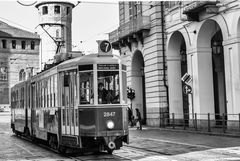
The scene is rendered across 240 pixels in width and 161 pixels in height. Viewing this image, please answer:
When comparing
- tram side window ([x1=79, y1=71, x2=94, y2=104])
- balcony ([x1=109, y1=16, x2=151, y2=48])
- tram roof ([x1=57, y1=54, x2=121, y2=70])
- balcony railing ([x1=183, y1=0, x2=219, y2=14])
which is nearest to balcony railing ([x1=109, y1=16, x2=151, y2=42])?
balcony ([x1=109, y1=16, x2=151, y2=48])

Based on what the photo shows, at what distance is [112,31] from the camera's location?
1337 inches

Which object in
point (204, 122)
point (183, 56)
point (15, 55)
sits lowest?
point (204, 122)

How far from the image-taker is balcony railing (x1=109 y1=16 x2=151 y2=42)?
29.3 meters

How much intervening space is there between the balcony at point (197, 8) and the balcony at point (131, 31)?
512 cm

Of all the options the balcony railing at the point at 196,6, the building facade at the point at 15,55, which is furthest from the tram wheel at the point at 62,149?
the building facade at the point at 15,55

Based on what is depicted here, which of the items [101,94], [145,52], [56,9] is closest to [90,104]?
[101,94]

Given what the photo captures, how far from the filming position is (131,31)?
1201 inches

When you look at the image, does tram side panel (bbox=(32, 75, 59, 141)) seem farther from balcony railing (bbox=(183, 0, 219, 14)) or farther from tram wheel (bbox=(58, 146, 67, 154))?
balcony railing (bbox=(183, 0, 219, 14))

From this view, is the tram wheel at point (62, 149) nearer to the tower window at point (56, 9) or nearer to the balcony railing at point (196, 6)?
the balcony railing at point (196, 6)

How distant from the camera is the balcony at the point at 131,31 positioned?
29328mm

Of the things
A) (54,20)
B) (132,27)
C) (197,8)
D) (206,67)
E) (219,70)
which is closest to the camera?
(197,8)

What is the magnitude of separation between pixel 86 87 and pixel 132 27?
1828cm

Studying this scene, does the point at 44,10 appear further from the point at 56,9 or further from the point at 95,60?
the point at 95,60

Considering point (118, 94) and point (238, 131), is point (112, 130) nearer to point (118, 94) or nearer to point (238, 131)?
point (118, 94)
